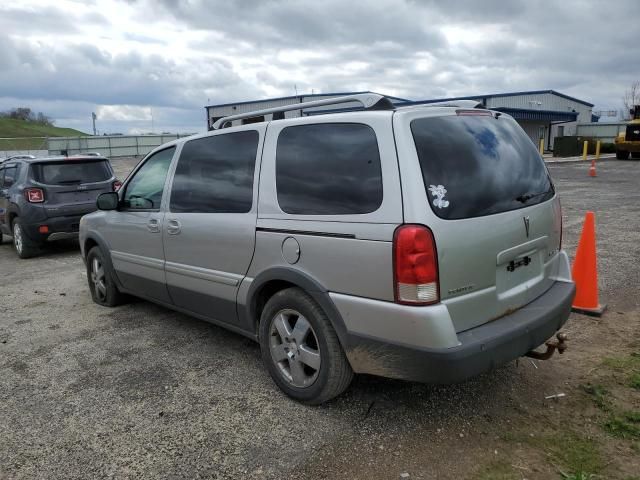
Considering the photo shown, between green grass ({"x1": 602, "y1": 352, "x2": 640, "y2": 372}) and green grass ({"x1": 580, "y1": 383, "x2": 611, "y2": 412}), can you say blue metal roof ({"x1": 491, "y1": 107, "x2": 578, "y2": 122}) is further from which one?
green grass ({"x1": 580, "y1": 383, "x2": 611, "y2": 412})

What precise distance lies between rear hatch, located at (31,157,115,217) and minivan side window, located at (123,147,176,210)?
442 cm

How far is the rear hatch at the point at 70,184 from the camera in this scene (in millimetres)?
8797

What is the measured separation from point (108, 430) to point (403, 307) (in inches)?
76.3

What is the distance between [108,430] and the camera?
3.18 meters

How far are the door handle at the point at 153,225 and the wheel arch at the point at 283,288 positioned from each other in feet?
4.27

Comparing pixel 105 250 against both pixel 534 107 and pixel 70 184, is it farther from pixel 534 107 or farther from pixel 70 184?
pixel 534 107

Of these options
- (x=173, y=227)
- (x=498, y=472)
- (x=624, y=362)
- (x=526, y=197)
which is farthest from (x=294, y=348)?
(x=624, y=362)

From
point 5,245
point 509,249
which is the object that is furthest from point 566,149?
point 509,249

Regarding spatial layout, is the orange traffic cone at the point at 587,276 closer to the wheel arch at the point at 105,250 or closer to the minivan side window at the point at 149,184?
the minivan side window at the point at 149,184

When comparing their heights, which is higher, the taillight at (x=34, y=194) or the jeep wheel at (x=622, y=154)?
the taillight at (x=34, y=194)

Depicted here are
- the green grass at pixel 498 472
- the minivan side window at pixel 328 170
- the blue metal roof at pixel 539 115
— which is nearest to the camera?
the green grass at pixel 498 472

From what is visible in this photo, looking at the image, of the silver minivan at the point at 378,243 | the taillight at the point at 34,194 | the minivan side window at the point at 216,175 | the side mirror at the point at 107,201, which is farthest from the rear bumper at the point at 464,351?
the taillight at the point at 34,194

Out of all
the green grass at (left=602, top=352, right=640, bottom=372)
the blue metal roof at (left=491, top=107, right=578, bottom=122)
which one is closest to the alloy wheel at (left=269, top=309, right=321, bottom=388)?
the green grass at (left=602, top=352, right=640, bottom=372)

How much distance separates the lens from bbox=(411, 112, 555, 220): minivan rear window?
2.79 m
